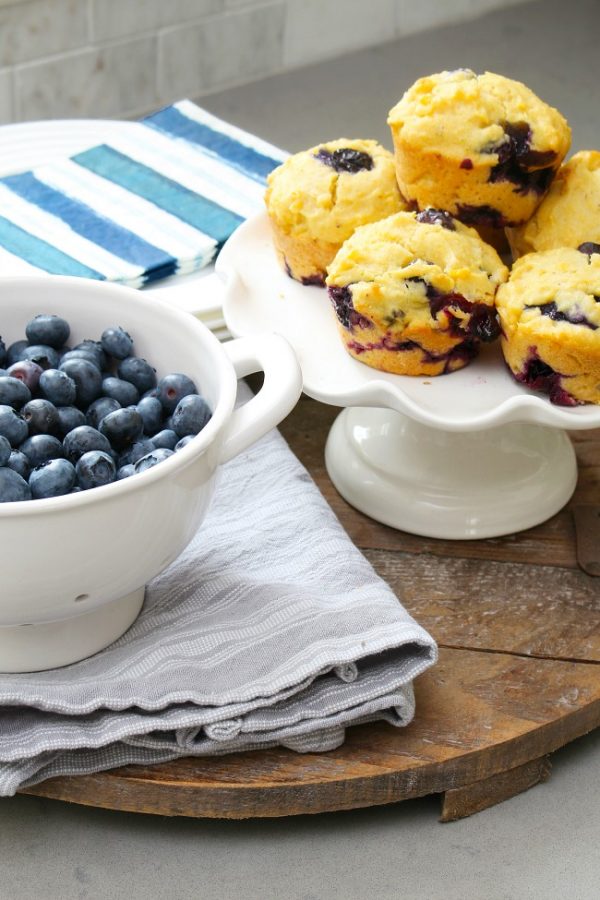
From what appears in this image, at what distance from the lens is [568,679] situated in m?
0.98

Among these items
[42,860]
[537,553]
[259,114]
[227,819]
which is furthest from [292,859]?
[259,114]

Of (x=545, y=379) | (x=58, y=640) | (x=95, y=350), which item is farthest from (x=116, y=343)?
(x=545, y=379)

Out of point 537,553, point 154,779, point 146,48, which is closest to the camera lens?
point 154,779

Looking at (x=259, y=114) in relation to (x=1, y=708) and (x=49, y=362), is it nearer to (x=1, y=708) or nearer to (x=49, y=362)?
(x=49, y=362)

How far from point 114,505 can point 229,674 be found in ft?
0.55

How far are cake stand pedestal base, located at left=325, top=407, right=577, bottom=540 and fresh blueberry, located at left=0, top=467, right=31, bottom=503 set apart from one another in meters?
0.40

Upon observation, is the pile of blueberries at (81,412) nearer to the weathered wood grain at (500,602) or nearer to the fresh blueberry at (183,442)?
the fresh blueberry at (183,442)

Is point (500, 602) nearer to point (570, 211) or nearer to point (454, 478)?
point (454, 478)

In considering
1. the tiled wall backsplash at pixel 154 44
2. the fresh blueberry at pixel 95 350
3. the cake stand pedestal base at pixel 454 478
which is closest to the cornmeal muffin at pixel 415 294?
the cake stand pedestal base at pixel 454 478

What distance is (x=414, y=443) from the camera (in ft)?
3.81

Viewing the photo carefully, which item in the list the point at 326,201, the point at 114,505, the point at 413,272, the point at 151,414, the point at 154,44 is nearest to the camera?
the point at 114,505

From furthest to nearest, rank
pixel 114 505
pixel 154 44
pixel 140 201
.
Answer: pixel 154 44
pixel 140 201
pixel 114 505

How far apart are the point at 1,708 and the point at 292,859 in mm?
228

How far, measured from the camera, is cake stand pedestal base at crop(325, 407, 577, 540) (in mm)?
1133
